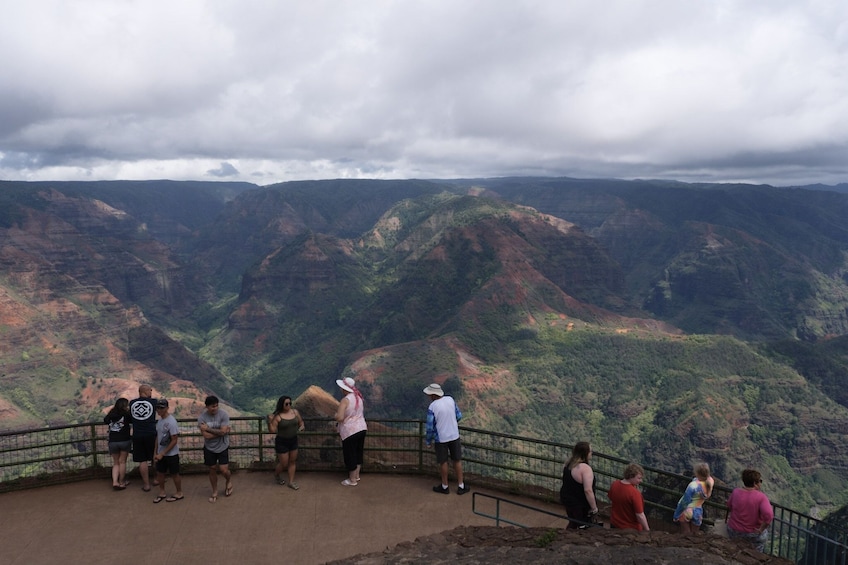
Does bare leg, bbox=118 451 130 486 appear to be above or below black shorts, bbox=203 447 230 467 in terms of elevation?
below

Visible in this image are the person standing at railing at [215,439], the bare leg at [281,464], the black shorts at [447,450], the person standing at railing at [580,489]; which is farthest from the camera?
the bare leg at [281,464]

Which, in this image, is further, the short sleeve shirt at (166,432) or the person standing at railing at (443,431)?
the short sleeve shirt at (166,432)

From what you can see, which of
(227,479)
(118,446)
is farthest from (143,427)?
(227,479)

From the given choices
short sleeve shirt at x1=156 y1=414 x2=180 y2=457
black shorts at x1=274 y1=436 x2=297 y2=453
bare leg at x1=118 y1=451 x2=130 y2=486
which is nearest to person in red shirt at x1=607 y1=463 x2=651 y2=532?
black shorts at x1=274 y1=436 x2=297 y2=453

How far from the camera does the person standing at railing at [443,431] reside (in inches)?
466

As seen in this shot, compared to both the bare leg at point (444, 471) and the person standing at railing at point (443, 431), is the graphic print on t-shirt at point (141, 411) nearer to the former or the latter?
the person standing at railing at point (443, 431)

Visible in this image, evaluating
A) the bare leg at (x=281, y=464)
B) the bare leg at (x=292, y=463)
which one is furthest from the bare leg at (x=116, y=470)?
the bare leg at (x=292, y=463)

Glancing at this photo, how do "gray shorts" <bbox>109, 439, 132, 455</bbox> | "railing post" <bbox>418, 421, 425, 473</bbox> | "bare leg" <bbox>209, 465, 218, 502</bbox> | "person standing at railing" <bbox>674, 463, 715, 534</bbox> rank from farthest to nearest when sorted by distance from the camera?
"railing post" <bbox>418, 421, 425, 473</bbox> < "gray shorts" <bbox>109, 439, 132, 455</bbox> < "bare leg" <bbox>209, 465, 218, 502</bbox> < "person standing at railing" <bbox>674, 463, 715, 534</bbox>

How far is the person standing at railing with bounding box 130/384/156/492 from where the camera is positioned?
39.9 feet

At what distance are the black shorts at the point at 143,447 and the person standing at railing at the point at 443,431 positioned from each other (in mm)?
6061

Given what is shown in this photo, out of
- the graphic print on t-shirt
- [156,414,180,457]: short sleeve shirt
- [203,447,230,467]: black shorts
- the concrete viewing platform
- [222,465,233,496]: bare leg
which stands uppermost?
the graphic print on t-shirt

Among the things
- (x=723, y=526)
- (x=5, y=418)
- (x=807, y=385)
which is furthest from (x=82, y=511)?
(x=807, y=385)

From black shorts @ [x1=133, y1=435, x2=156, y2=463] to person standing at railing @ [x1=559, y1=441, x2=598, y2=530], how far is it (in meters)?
8.80

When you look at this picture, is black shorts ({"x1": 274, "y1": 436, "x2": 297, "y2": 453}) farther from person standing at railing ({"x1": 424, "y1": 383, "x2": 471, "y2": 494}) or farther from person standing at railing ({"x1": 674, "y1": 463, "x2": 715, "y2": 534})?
person standing at railing ({"x1": 674, "y1": 463, "x2": 715, "y2": 534})
